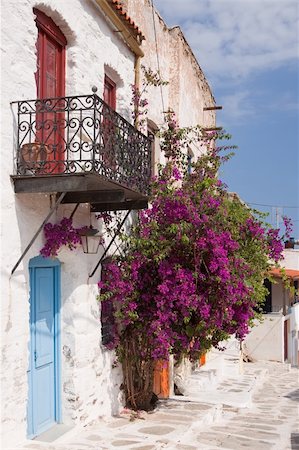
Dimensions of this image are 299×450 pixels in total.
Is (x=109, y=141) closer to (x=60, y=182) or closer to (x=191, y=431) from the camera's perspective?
(x=60, y=182)

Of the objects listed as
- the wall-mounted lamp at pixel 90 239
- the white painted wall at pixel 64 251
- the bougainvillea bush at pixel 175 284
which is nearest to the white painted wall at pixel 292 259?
the bougainvillea bush at pixel 175 284

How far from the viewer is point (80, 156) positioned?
5914 millimetres

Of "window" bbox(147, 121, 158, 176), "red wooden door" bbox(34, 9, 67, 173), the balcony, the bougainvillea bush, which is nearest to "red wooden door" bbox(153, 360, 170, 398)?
the bougainvillea bush

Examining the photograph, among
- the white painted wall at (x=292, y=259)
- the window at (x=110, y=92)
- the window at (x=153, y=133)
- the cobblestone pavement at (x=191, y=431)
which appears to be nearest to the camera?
the cobblestone pavement at (x=191, y=431)

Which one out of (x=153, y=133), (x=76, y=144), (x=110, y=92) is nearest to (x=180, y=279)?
(x=76, y=144)

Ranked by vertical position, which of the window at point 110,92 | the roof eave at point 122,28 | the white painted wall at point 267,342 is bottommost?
the white painted wall at point 267,342

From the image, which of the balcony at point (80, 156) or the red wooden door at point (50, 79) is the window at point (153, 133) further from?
the red wooden door at point (50, 79)

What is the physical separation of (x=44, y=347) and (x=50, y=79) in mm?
3384

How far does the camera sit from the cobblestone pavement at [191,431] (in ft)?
22.1

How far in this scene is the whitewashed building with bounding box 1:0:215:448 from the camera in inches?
229

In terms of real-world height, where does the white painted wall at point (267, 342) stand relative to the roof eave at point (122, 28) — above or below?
below

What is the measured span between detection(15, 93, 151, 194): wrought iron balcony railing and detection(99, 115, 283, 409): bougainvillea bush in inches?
30.0

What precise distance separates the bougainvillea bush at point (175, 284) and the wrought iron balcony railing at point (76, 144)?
30.0 inches

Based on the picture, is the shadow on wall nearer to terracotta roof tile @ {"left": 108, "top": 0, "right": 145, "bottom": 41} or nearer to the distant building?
terracotta roof tile @ {"left": 108, "top": 0, "right": 145, "bottom": 41}
